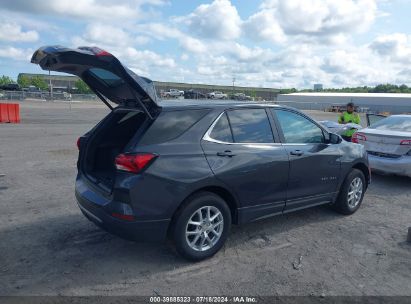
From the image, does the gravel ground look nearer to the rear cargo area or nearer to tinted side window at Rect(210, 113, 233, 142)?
the rear cargo area

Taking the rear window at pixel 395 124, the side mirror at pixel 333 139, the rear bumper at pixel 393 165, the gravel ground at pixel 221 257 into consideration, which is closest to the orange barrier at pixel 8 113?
the gravel ground at pixel 221 257

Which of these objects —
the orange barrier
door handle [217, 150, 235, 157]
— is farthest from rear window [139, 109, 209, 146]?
the orange barrier

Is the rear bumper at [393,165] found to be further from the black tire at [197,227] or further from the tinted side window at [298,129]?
the black tire at [197,227]

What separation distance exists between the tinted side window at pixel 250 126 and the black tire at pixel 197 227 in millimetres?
769

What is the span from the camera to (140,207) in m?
3.68

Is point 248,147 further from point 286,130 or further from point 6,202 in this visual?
point 6,202

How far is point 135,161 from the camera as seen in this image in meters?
3.66

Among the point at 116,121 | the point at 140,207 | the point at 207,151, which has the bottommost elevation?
the point at 140,207

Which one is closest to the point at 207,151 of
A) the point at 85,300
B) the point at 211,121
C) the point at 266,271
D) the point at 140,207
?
the point at 211,121

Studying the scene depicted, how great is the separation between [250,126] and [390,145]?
4495mm

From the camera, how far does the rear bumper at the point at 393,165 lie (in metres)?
7.42

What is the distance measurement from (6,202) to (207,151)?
12.0ft

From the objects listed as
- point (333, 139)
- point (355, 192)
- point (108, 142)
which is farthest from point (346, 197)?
point (108, 142)

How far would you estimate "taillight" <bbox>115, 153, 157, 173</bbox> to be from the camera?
12.0 feet
